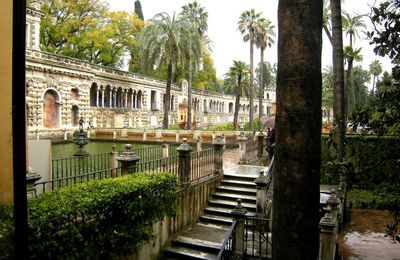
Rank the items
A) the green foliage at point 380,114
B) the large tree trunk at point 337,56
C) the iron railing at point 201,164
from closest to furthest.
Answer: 1. the green foliage at point 380,114
2. the iron railing at point 201,164
3. the large tree trunk at point 337,56

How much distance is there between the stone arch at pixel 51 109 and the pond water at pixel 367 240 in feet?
95.6

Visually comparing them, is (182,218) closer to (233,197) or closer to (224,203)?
(224,203)

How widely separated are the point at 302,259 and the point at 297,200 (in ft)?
1.19

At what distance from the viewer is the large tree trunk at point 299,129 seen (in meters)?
2.13

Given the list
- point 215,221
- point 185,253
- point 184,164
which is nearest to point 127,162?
point 184,164

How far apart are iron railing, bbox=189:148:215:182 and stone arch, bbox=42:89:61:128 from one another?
983 inches

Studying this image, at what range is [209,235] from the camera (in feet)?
34.6

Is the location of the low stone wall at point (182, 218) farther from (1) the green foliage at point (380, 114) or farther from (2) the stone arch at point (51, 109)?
(2) the stone arch at point (51, 109)

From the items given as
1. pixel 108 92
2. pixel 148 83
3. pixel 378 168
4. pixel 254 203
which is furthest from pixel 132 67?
pixel 378 168

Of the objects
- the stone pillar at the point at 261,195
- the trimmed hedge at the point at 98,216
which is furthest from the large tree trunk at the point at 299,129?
the stone pillar at the point at 261,195

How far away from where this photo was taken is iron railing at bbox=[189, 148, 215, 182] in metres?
11.9

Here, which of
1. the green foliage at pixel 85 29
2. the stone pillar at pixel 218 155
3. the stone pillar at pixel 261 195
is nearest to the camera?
the stone pillar at pixel 261 195

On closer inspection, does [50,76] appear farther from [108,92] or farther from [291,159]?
[291,159]

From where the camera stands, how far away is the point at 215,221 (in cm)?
1154
